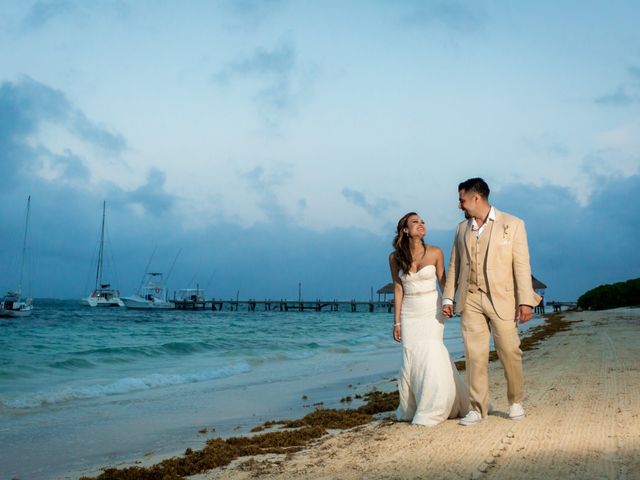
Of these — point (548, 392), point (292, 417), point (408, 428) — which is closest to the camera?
point (408, 428)

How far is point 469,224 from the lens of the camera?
5.28 meters

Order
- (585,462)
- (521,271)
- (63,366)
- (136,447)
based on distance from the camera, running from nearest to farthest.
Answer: (585,462) → (521,271) → (136,447) → (63,366)

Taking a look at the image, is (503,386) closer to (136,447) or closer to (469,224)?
(469,224)

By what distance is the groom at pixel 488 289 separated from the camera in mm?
5027

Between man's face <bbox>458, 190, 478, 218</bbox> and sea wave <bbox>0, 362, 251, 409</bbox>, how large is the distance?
8.08m

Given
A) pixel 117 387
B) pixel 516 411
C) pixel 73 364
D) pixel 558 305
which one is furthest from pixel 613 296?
pixel 516 411

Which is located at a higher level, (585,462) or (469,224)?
(469,224)

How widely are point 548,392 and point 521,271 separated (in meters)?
2.67

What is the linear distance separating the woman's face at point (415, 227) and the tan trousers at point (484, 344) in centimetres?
70

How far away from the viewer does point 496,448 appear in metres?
4.38

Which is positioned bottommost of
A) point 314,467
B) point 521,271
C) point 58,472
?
point 58,472

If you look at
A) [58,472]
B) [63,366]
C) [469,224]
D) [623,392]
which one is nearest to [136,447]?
[58,472]

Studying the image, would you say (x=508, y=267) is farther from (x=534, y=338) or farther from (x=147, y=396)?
(x=534, y=338)

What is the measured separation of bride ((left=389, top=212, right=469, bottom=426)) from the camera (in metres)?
5.40
